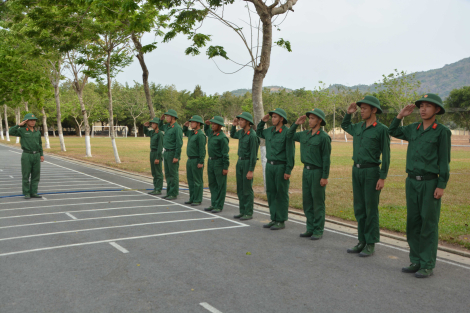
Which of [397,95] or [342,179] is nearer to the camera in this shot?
[342,179]

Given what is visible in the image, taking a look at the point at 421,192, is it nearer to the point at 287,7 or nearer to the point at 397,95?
the point at 287,7

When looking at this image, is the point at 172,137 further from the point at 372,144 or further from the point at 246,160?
the point at 372,144

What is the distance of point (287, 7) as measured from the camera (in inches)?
432

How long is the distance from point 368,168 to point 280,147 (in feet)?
6.29

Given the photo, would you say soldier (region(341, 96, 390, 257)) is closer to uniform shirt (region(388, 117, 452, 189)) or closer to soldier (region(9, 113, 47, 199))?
uniform shirt (region(388, 117, 452, 189))

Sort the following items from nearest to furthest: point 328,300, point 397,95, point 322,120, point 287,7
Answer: point 328,300 < point 322,120 < point 287,7 < point 397,95

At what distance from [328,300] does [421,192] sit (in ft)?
6.24

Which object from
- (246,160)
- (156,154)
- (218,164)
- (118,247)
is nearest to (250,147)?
(246,160)

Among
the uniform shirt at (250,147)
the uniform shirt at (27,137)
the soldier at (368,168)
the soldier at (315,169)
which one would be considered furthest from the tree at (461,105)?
the uniform shirt at (27,137)

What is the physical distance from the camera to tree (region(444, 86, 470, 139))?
55.3 metres

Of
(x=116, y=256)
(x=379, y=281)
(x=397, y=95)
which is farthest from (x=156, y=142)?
(x=397, y=95)

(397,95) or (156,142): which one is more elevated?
(397,95)

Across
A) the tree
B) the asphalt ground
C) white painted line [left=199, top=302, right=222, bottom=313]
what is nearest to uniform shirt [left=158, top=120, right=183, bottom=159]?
the asphalt ground

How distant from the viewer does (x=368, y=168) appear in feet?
18.6
